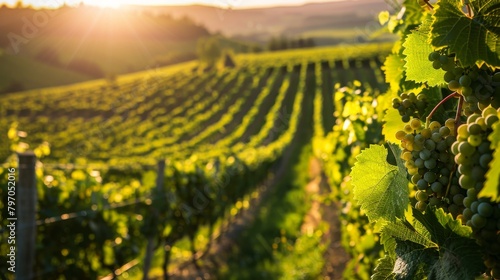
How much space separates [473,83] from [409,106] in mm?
259

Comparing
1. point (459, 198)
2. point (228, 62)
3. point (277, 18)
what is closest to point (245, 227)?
point (459, 198)

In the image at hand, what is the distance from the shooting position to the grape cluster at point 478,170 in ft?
3.00

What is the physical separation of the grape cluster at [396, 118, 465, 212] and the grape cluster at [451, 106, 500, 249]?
9 centimetres

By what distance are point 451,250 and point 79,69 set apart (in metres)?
93.2

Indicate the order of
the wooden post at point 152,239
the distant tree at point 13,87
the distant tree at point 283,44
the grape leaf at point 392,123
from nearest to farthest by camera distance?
1. the grape leaf at point 392,123
2. the wooden post at point 152,239
3. the distant tree at point 13,87
4. the distant tree at point 283,44

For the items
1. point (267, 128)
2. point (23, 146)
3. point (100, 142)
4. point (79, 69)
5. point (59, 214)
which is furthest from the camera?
point (79, 69)

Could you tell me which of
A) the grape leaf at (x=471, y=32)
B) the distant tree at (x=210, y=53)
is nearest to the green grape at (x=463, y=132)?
the grape leaf at (x=471, y=32)

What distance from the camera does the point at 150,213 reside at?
6914 millimetres

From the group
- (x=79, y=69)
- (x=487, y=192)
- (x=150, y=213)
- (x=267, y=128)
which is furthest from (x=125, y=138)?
(x=79, y=69)

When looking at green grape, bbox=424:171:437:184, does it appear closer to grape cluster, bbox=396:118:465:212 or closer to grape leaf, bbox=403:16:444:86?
grape cluster, bbox=396:118:465:212

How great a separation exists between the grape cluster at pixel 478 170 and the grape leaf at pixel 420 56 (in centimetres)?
29

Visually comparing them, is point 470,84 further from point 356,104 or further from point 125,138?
point 125,138

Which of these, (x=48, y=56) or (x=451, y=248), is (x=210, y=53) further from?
(x=451, y=248)

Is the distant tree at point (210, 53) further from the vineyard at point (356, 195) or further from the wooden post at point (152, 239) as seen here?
the wooden post at point (152, 239)
